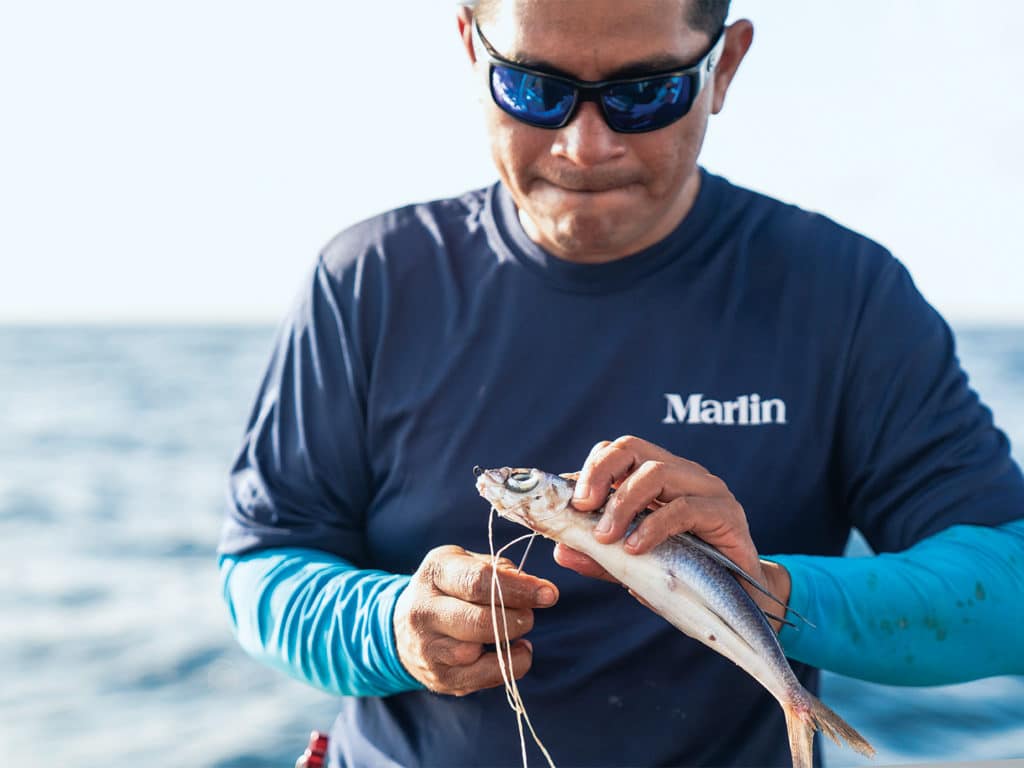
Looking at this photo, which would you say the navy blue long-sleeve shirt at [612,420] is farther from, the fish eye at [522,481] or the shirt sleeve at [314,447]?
the fish eye at [522,481]

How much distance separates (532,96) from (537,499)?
77 centimetres

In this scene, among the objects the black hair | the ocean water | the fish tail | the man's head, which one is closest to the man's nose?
the man's head

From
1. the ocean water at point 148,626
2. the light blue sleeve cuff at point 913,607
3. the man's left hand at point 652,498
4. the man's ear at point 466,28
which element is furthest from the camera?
the ocean water at point 148,626

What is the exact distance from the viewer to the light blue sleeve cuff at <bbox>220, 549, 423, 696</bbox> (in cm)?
217

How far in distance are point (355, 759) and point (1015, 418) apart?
37.0ft

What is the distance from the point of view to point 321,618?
89.7 inches

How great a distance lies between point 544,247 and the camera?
8.36ft

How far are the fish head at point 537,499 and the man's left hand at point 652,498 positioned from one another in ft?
0.10

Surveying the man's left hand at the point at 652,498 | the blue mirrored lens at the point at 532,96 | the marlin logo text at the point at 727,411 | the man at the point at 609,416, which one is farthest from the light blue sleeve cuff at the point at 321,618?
the blue mirrored lens at the point at 532,96

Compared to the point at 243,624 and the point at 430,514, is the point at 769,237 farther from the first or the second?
the point at 243,624

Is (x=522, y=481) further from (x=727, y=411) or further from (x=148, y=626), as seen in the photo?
(x=148, y=626)

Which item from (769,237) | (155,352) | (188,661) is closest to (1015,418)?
(188,661)

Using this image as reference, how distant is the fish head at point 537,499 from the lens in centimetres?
192

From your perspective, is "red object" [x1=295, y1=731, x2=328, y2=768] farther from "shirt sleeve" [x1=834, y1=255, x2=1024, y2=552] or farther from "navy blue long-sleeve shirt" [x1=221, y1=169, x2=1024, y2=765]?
"shirt sleeve" [x1=834, y1=255, x2=1024, y2=552]
